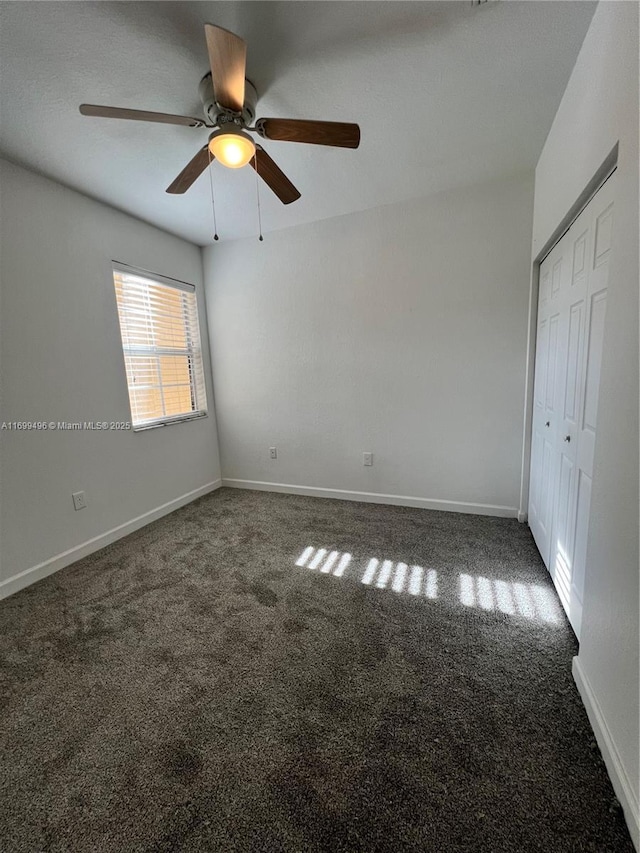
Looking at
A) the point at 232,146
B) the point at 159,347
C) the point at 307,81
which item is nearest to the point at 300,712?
the point at 232,146

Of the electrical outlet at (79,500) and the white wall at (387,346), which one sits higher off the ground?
the white wall at (387,346)

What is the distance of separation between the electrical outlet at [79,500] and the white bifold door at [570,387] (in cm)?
297

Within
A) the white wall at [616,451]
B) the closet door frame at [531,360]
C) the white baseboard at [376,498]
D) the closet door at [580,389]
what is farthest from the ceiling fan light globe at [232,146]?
the white baseboard at [376,498]

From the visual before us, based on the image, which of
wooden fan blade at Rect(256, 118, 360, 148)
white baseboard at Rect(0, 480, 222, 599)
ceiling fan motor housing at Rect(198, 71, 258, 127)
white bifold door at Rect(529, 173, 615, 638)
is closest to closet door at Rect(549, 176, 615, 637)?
white bifold door at Rect(529, 173, 615, 638)

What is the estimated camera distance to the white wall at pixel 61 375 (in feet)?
6.62

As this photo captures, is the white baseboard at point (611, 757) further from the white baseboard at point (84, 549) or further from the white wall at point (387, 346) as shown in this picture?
the white baseboard at point (84, 549)

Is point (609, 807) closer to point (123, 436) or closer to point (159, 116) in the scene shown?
point (159, 116)

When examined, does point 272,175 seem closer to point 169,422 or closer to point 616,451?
point 616,451

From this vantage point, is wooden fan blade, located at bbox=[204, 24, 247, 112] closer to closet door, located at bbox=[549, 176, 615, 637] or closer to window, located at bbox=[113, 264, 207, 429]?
closet door, located at bbox=[549, 176, 615, 637]

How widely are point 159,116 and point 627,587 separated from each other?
2310mm

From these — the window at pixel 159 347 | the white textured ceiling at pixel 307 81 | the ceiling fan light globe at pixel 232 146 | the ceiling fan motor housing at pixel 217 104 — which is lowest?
the window at pixel 159 347

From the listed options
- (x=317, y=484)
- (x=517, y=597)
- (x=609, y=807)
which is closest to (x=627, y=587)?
(x=609, y=807)

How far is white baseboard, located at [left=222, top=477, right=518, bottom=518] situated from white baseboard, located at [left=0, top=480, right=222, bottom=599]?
2.03 ft

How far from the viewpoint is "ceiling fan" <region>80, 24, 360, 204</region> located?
1.22 metres
